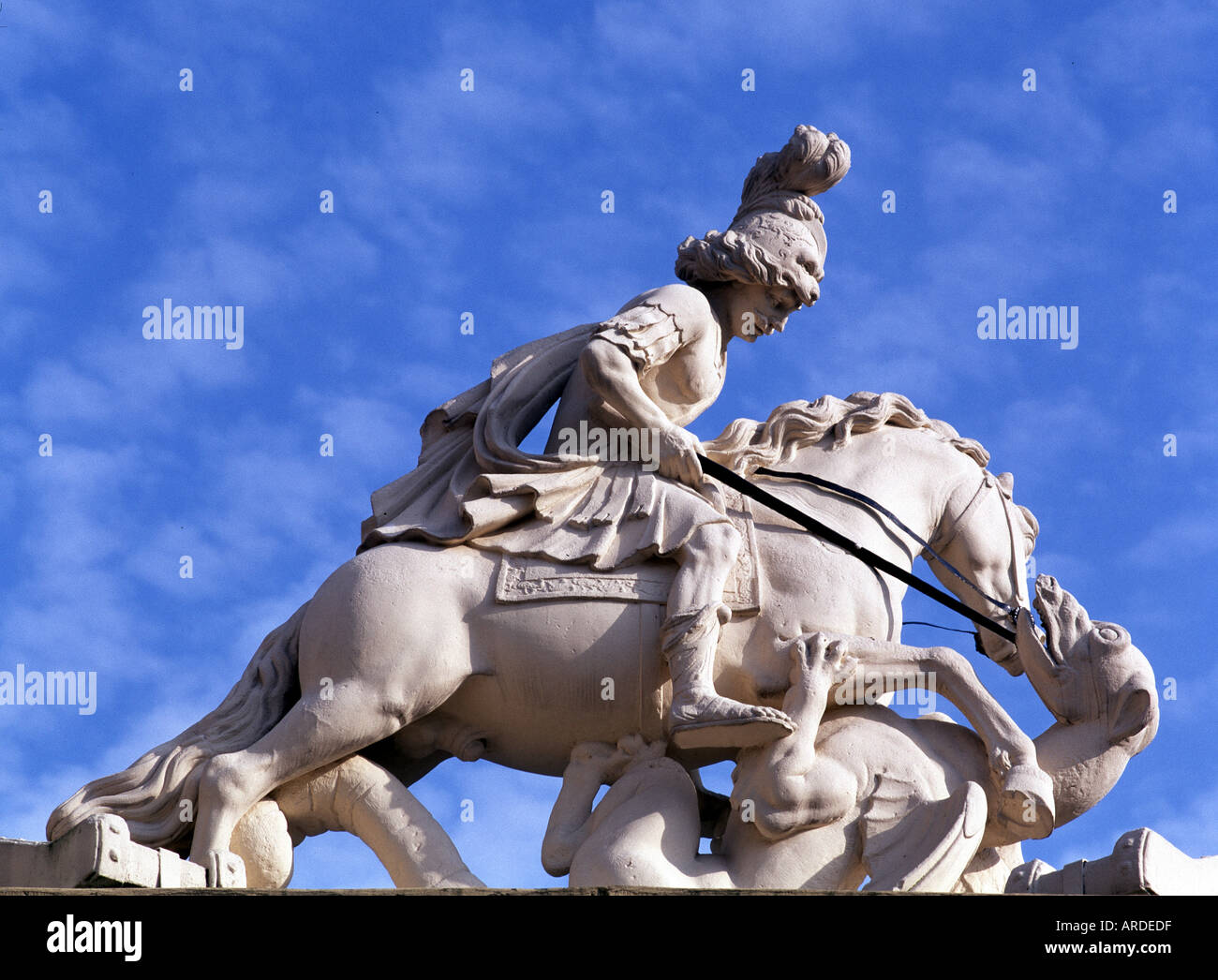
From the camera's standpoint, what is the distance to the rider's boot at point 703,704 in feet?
27.2

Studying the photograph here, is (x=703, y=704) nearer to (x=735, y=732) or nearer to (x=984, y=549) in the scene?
→ (x=735, y=732)

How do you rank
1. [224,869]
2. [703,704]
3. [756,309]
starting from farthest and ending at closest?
[756,309] → [703,704] → [224,869]

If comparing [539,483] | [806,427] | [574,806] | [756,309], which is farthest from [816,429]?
[574,806]

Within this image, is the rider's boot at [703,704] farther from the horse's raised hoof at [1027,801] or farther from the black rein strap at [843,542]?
the horse's raised hoof at [1027,801]

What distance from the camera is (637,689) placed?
28.3ft

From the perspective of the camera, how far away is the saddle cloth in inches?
342

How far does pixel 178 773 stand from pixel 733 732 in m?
2.38

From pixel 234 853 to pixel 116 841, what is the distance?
28.4 inches

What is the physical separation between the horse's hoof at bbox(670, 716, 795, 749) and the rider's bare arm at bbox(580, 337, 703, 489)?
4.17 feet

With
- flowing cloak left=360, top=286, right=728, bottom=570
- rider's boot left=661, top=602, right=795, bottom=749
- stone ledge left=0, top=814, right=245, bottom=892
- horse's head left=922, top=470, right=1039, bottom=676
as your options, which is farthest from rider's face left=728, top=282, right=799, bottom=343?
stone ledge left=0, top=814, right=245, bottom=892

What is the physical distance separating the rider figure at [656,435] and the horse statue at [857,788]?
29 centimetres

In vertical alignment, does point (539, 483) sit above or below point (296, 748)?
above

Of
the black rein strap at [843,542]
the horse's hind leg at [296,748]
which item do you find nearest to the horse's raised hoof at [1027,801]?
the black rein strap at [843,542]
